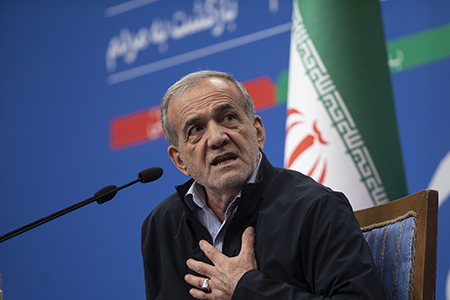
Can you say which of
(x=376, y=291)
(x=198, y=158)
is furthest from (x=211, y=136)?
(x=376, y=291)

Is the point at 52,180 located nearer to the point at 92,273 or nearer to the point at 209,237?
the point at 92,273

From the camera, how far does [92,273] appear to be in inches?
127

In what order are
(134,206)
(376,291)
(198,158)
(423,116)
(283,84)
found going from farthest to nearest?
(134,206) < (283,84) < (423,116) < (198,158) < (376,291)

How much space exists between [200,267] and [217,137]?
37 centimetres

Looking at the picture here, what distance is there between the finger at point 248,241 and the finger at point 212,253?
0.06 m

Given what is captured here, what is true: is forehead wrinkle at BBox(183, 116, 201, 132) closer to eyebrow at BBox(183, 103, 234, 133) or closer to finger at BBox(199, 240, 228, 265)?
eyebrow at BBox(183, 103, 234, 133)

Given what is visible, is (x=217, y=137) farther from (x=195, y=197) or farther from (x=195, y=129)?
(x=195, y=197)

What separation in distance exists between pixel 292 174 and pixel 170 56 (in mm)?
2084

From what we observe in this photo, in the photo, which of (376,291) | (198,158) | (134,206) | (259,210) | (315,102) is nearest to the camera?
(376,291)

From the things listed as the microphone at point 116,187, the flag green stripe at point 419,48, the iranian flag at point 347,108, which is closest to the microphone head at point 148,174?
the microphone at point 116,187

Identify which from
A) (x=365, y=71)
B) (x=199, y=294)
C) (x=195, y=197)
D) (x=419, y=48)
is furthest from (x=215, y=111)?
(x=419, y=48)

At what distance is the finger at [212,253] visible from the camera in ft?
3.82

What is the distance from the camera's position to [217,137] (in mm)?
1285

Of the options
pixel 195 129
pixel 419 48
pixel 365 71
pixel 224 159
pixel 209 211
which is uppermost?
pixel 419 48
